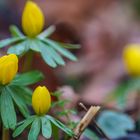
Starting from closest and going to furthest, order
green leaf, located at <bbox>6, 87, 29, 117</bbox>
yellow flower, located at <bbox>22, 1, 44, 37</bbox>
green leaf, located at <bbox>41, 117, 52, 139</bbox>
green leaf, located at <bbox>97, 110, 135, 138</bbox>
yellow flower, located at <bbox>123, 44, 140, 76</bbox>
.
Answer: green leaf, located at <bbox>41, 117, 52, 139</bbox> < green leaf, located at <bbox>6, 87, 29, 117</bbox> < yellow flower, located at <bbox>22, 1, 44, 37</bbox> < green leaf, located at <bbox>97, 110, 135, 138</bbox> < yellow flower, located at <bbox>123, 44, 140, 76</bbox>

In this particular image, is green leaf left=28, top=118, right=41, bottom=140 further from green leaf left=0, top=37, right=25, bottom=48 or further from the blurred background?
the blurred background

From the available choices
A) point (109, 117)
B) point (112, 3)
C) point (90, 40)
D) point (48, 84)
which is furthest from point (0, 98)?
point (112, 3)

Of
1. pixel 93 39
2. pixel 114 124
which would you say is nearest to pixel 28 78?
pixel 114 124

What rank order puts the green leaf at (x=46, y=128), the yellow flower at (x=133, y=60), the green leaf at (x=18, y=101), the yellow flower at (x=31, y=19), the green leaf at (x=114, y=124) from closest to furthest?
the green leaf at (x=46, y=128) → the green leaf at (x=18, y=101) → the yellow flower at (x=31, y=19) → the green leaf at (x=114, y=124) → the yellow flower at (x=133, y=60)

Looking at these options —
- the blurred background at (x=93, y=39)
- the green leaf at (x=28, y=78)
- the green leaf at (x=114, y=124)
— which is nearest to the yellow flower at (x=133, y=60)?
the blurred background at (x=93, y=39)

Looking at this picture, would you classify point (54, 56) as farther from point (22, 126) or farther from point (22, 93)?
point (22, 126)

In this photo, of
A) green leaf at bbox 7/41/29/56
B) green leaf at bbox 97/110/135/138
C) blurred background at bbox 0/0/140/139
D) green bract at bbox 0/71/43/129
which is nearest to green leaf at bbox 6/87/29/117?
green bract at bbox 0/71/43/129

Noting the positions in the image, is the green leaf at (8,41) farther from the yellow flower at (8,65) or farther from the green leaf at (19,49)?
the yellow flower at (8,65)
